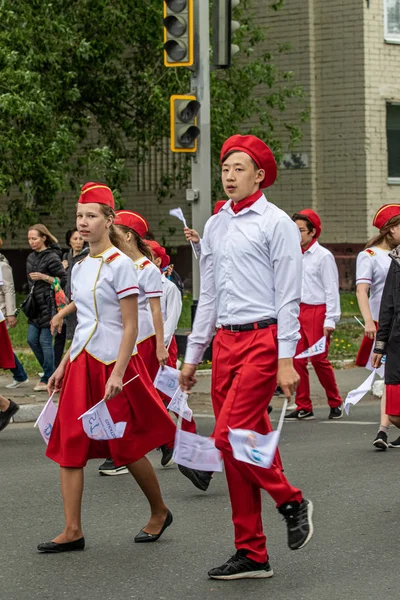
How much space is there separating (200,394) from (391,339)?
5428 millimetres

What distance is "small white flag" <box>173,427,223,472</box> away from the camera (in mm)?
5770

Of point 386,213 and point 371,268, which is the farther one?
point 371,268

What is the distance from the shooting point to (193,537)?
657 centimetres

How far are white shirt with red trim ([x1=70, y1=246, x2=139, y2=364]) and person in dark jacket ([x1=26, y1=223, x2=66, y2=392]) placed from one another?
7.02 meters

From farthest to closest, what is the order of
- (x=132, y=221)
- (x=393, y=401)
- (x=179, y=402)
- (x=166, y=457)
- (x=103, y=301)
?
1. (x=166, y=457)
2. (x=132, y=221)
3. (x=393, y=401)
4. (x=179, y=402)
5. (x=103, y=301)

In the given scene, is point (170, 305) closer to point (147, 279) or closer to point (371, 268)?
point (147, 279)

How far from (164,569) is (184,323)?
45.1ft

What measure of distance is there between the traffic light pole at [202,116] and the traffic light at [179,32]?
1.17 ft

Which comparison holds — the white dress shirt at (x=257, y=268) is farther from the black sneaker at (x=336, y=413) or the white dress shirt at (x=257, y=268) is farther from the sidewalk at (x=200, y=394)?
the sidewalk at (x=200, y=394)

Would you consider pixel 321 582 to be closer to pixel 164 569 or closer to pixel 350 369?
pixel 164 569

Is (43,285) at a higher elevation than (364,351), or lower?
higher

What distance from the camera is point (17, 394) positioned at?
12766 millimetres

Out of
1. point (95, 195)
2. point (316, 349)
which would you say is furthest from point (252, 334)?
point (316, 349)

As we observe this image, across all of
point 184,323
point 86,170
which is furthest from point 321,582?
point 86,170
